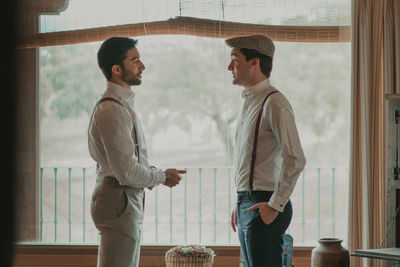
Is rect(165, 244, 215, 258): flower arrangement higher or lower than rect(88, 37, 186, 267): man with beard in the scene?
lower

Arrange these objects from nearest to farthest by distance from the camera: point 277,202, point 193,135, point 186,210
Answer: point 277,202
point 186,210
point 193,135

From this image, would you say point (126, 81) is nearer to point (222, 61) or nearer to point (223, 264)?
point (222, 61)

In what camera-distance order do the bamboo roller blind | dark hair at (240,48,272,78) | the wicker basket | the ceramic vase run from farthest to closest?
the bamboo roller blind
the wicker basket
the ceramic vase
dark hair at (240,48,272,78)

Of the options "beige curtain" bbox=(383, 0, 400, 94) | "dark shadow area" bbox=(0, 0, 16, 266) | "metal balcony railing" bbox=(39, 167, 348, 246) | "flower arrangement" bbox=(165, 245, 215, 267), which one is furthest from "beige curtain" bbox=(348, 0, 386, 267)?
"dark shadow area" bbox=(0, 0, 16, 266)

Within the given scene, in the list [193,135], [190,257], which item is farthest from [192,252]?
[193,135]

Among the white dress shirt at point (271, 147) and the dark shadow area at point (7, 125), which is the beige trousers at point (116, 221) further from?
the dark shadow area at point (7, 125)

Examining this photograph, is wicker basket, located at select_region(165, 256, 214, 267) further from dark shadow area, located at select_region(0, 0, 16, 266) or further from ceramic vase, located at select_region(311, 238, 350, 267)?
dark shadow area, located at select_region(0, 0, 16, 266)

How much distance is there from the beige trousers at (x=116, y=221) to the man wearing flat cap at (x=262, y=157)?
464mm

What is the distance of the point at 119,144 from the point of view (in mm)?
2148

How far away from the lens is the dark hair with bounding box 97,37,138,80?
2.29 meters

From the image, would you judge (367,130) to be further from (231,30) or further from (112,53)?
(112,53)

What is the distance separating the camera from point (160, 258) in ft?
13.4

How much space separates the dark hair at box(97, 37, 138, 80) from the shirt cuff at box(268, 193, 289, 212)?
90 cm

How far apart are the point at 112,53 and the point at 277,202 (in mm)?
963
